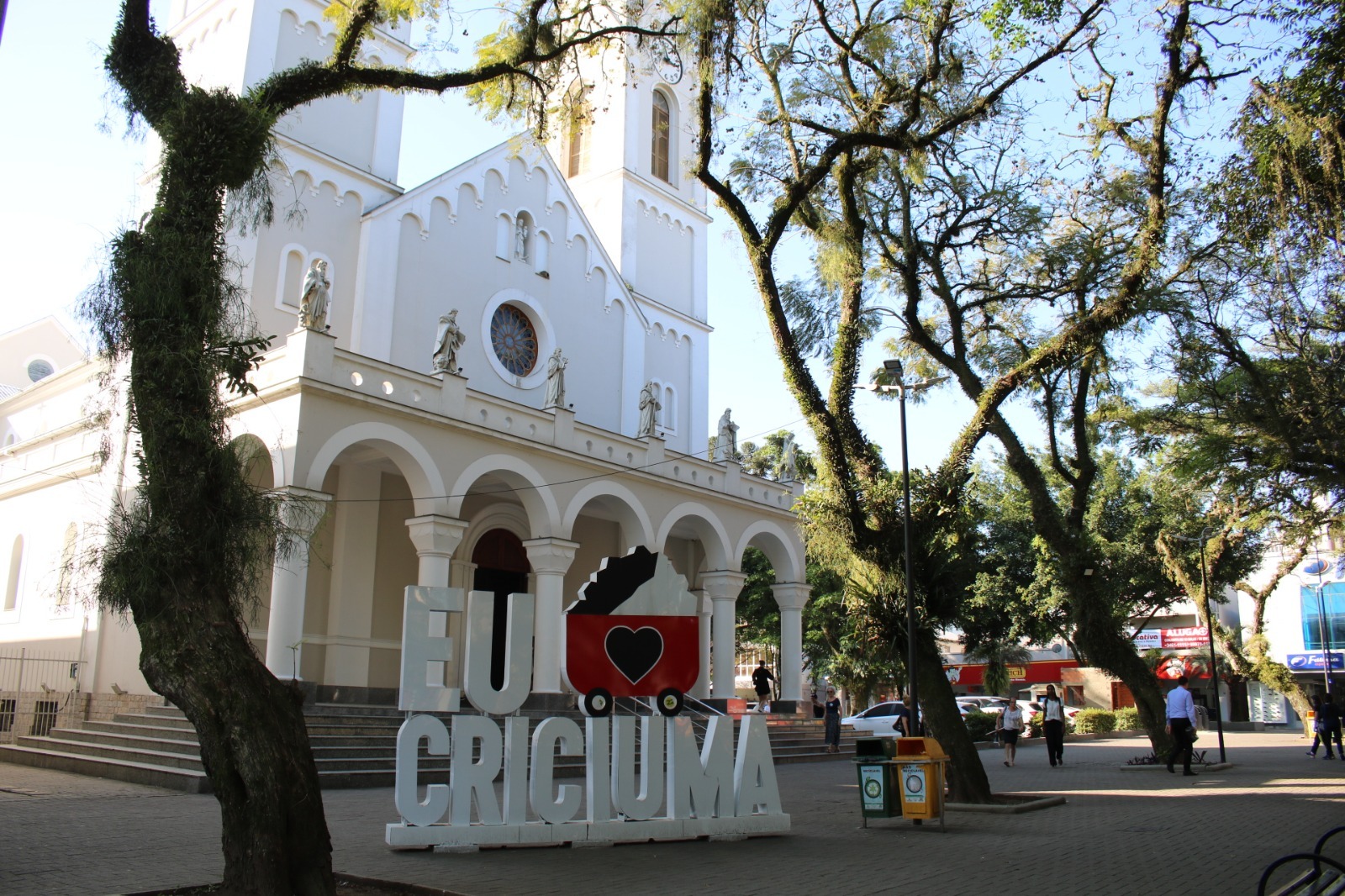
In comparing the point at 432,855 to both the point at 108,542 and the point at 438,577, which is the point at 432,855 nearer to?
the point at 108,542

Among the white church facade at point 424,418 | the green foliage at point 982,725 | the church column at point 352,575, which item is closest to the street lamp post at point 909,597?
the white church facade at point 424,418

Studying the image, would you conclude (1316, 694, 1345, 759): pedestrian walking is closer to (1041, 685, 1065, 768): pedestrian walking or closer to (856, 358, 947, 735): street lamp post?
(1041, 685, 1065, 768): pedestrian walking

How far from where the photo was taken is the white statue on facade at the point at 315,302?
667 inches

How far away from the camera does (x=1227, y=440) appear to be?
18266 millimetres

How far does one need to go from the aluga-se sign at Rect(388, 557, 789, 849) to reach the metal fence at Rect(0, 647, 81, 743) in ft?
44.3

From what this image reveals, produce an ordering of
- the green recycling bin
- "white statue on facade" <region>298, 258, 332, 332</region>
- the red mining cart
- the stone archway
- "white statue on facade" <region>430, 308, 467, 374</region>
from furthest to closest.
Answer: the stone archway, "white statue on facade" <region>430, 308, 467, 374</region>, "white statue on facade" <region>298, 258, 332, 332</region>, the green recycling bin, the red mining cart

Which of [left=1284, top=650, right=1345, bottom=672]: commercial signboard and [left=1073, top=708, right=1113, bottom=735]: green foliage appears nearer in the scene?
[left=1073, top=708, right=1113, bottom=735]: green foliage

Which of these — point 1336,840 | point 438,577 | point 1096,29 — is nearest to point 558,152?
point 438,577

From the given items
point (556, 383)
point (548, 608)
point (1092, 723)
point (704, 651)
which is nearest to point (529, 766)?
point (548, 608)

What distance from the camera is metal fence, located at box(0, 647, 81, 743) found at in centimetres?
1942

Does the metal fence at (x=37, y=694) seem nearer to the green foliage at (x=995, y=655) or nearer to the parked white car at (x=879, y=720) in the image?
the parked white car at (x=879, y=720)

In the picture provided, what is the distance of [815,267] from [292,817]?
452 inches

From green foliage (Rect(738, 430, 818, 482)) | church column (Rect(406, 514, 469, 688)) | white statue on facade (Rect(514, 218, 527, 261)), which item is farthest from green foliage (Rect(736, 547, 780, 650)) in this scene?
church column (Rect(406, 514, 469, 688))

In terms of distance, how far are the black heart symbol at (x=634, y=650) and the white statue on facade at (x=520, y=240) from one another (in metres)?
16.2
